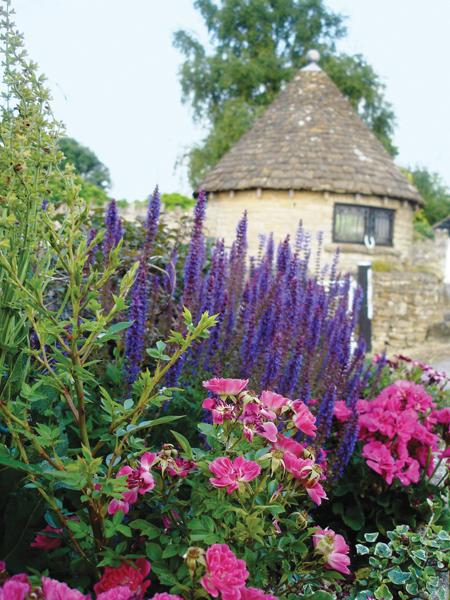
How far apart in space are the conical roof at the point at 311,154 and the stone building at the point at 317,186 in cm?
3

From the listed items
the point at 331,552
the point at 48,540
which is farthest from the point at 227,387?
the point at 48,540

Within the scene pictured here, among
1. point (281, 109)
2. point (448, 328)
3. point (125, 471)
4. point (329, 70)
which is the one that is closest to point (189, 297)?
point (125, 471)

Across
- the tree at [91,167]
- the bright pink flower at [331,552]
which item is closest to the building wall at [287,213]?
the bright pink flower at [331,552]

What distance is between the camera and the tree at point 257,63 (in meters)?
28.5

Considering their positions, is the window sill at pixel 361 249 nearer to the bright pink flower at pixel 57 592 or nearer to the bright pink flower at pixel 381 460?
the bright pink flower at pixel 381 460

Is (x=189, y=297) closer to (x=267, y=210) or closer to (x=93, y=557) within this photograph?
(x=93, y=557)

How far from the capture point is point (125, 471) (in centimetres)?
153

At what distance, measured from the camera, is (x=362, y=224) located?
61.2 feet

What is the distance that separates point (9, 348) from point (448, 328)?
1532cm

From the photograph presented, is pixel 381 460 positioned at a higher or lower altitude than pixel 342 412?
lower

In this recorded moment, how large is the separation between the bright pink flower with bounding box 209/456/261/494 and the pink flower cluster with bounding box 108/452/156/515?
16cm

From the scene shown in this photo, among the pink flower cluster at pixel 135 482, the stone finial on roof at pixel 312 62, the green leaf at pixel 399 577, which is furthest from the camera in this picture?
the stone finial on roof at pixel 312 62

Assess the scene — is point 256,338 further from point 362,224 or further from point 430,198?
point 430,198

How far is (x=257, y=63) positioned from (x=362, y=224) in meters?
13.4
